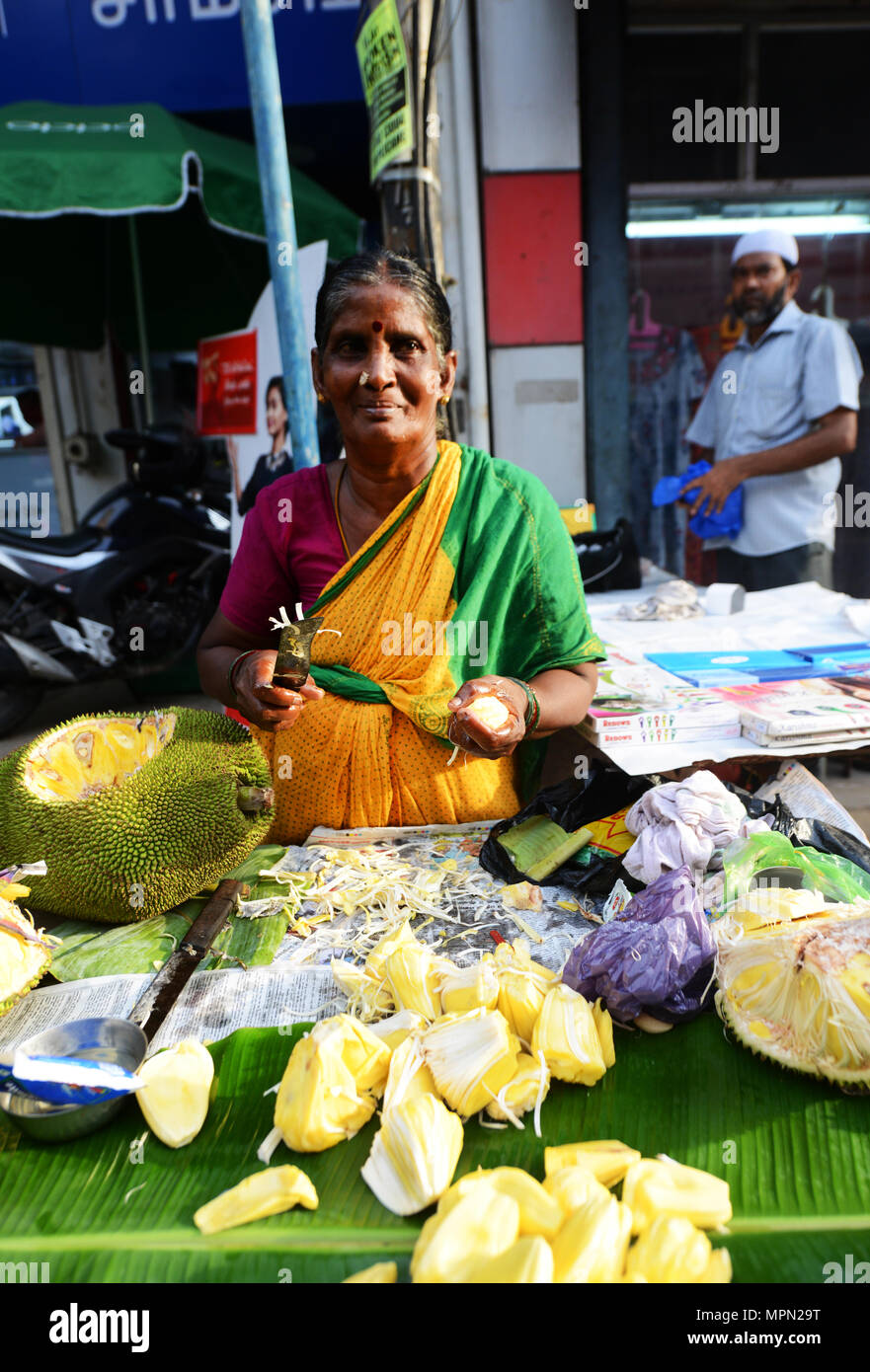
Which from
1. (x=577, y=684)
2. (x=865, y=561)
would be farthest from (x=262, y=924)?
(x=865, y=561)

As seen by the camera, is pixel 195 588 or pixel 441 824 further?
pixel 195 588

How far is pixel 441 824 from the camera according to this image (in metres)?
1.90

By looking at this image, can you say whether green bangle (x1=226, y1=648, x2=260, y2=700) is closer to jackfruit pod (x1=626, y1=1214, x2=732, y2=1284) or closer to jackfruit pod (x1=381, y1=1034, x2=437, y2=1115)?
jackfruit pod (x1=381, y1=1034, x2=437, y2=1115)

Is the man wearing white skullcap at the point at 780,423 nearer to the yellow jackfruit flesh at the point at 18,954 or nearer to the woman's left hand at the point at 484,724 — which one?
the woman's left hand at the point at 484,724

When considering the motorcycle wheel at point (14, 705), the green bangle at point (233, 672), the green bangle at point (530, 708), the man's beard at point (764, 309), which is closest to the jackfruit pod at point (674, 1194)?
the green bangle at point (530, 708)

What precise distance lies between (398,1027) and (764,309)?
3.29m

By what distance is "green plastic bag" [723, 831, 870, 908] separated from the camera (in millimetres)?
1296

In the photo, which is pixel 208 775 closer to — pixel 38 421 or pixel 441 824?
pixel 441 824

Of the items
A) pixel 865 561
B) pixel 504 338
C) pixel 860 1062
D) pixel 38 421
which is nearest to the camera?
pixel 860 1062

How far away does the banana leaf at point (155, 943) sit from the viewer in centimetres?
141

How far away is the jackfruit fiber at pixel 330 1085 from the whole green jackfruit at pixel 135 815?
1.83 ft

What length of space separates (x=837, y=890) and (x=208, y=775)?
1.07 m

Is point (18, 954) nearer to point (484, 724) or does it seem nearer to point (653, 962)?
point (484, 724)

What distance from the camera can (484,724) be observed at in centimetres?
148
